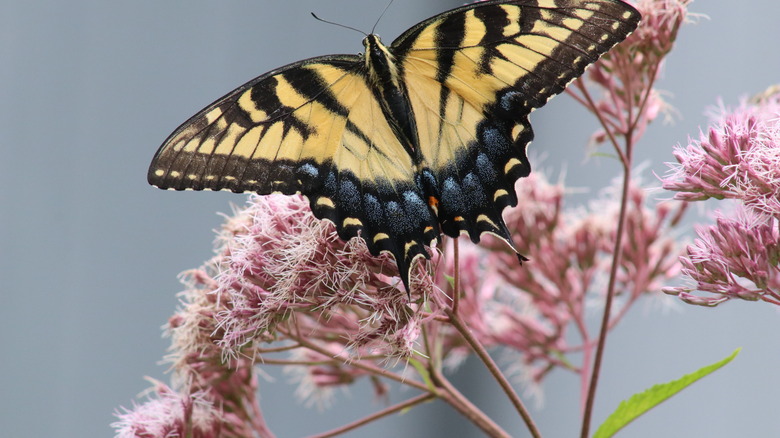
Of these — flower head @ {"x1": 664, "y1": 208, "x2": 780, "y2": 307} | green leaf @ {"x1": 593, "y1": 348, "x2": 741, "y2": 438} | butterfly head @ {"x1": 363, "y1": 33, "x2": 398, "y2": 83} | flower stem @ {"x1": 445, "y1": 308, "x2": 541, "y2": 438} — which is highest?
butterfly head @ {"x1": 363, "y1": 33, "x2": 398, "y2": 83}

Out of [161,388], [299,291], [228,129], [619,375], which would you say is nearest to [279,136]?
[228,129]

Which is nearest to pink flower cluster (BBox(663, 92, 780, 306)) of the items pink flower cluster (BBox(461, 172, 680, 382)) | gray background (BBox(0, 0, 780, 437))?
pink flower cluster (BBox(461, 172, 680, 382))

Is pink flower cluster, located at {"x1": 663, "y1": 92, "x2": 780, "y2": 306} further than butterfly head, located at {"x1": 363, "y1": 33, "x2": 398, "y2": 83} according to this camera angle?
No

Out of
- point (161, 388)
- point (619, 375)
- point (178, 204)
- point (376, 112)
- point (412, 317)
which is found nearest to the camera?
point (412, 317)

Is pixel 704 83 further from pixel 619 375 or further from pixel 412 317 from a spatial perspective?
pixel 412 317

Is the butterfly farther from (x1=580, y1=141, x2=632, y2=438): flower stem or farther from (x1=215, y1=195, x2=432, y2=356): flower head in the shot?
(x1=580, y1=141, x2=632, y2=438): flower stem
